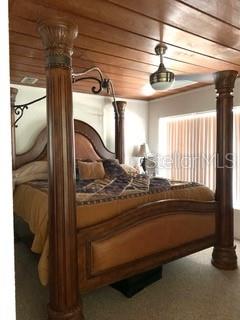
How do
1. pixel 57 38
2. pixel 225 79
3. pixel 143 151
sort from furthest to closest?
pixel 143 151, pixel 225 79, pixel 57 38

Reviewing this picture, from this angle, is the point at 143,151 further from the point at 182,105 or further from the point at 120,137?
the point at 182,105

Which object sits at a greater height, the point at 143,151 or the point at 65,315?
the point at 143,151

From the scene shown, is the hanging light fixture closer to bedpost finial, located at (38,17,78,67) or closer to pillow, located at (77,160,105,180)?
bedpost finial, located at (38,17,78,67)

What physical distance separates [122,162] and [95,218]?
2.47m

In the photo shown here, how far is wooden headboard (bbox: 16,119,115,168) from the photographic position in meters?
3.74

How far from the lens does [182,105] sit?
14.3 feet

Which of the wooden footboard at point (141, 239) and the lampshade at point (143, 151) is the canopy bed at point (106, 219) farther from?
the lampshade at point (143, 151)

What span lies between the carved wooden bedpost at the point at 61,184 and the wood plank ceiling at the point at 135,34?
0.24 metres

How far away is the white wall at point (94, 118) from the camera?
3.78m

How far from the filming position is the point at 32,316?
6.48 feet

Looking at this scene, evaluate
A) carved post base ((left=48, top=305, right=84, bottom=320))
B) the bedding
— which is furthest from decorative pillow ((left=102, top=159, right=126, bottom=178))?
carved post base ((left=48, top=305, right=84, bottom=320))

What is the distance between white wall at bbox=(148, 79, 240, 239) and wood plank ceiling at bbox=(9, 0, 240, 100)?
0.85 meters

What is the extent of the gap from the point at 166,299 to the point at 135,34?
222 cm

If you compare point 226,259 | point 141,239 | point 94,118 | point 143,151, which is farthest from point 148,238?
point 94,118
